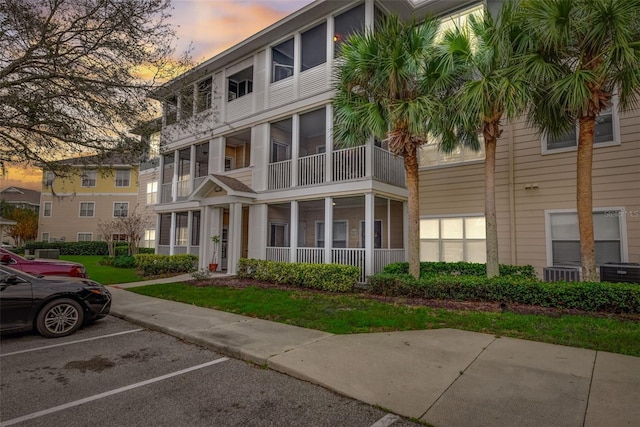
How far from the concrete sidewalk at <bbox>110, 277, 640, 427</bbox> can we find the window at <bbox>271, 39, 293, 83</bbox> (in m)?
11.7

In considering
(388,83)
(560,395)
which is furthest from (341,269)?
(560,395)

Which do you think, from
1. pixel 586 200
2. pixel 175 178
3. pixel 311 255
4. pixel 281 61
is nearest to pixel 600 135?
pixel 586 200

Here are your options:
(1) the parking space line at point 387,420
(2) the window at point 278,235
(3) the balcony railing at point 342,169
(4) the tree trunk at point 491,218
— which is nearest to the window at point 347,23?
(3) the balcony railing at point 342,169

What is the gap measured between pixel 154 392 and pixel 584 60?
10508 mm

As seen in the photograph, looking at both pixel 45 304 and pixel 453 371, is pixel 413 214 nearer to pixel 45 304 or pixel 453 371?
pixel 453 371

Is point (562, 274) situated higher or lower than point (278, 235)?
lower

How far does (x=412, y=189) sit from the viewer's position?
10469mm

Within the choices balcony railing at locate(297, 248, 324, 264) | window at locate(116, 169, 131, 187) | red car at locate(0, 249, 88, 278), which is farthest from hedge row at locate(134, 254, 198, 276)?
window at locate(116, 169, 131, 187)

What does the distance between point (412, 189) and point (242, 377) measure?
24.7ft

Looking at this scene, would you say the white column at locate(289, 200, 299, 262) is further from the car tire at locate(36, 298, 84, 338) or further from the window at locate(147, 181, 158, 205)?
the window at locate(147, 181, 158, 205)

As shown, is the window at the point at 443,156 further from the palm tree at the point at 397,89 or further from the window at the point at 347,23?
the window at the point at 347,23

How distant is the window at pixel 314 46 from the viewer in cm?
1378

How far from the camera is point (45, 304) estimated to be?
249 inches

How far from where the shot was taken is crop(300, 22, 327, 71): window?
1378 cm
